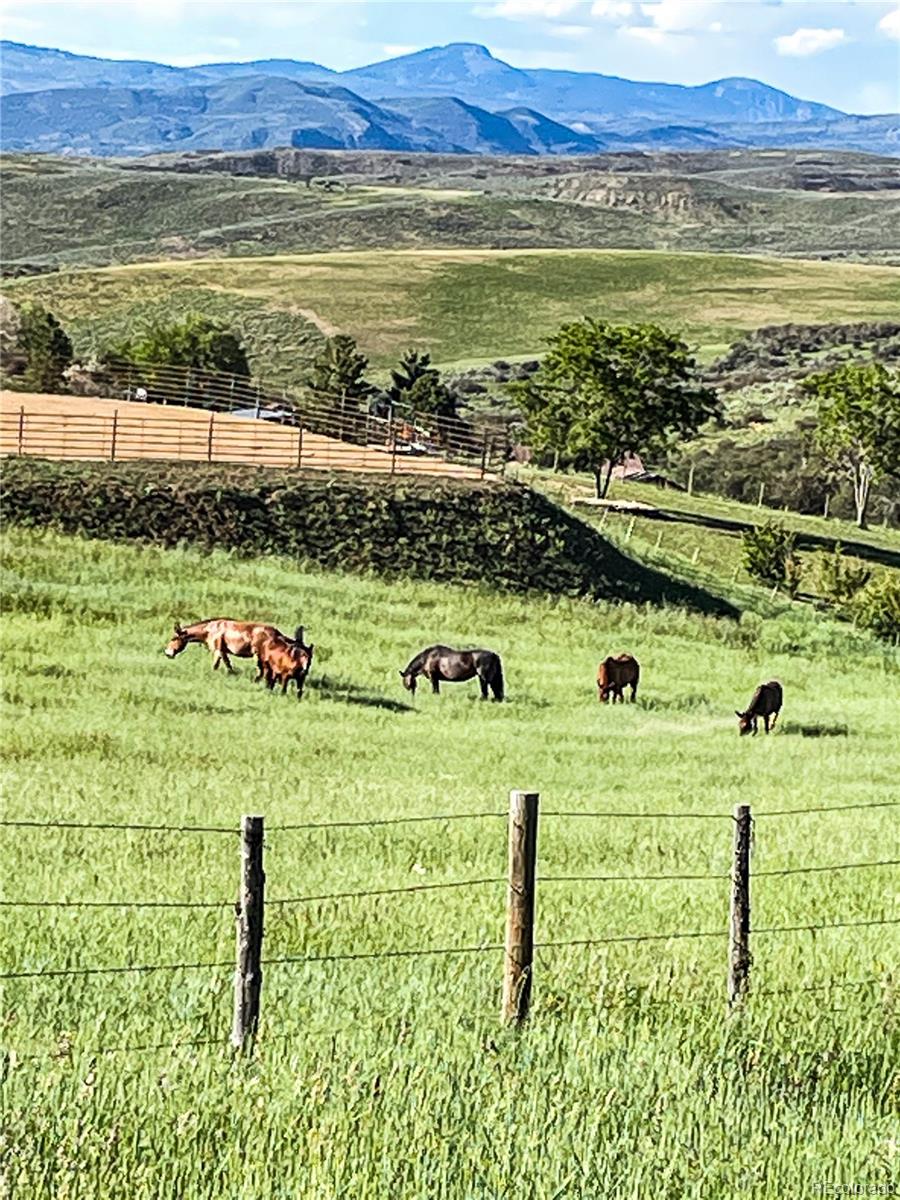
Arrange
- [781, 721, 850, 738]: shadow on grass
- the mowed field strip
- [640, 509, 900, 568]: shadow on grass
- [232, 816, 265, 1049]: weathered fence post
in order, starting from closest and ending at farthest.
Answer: [232, 816, 265, 1049]: weathered fence post
[781, 721, 850, 738]: shadow on grass
the mowed field strip
[640, 509, 900, 568]: shadow on grass

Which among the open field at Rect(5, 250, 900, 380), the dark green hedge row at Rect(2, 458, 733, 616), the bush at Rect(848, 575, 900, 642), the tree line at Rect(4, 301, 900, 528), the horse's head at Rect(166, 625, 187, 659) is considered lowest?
the bush at Rect(848, 575, 900, 642)

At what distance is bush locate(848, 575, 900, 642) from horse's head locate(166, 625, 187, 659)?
21504mm

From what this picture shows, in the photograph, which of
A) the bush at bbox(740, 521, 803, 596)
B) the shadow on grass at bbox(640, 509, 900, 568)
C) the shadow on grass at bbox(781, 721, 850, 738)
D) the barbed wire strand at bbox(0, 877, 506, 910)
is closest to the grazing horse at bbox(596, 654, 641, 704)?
the shadow on grass at bbox(781, 721, 850, 738)

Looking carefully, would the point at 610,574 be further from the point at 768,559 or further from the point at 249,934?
the point at 249,934

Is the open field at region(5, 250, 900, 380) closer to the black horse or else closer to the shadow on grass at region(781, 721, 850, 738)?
the black horse

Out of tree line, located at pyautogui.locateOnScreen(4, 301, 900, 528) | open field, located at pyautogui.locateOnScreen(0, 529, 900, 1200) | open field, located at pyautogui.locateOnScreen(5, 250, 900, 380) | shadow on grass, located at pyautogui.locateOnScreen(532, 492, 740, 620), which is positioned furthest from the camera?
open field, located at pyautogui.locateOnScreen(5, 250, 900, 380)

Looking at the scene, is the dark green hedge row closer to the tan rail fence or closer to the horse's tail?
the tan rail fence

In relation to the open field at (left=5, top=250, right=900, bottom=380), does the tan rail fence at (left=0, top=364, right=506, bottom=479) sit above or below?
below

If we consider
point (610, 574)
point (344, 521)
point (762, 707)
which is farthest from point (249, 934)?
point (610, 574)

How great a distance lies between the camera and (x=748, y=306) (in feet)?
511

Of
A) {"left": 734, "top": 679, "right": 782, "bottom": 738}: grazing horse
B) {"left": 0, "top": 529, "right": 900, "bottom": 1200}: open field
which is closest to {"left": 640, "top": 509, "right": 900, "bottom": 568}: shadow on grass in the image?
{"left": 0, "top": 529, "right": 900, "bottom": 1200}: open field

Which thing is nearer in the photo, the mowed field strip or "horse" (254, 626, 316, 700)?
"horse" (254, 626, 316, 700)

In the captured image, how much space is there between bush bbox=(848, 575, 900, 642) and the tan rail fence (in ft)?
38.3

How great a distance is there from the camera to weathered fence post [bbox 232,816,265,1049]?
790cm
